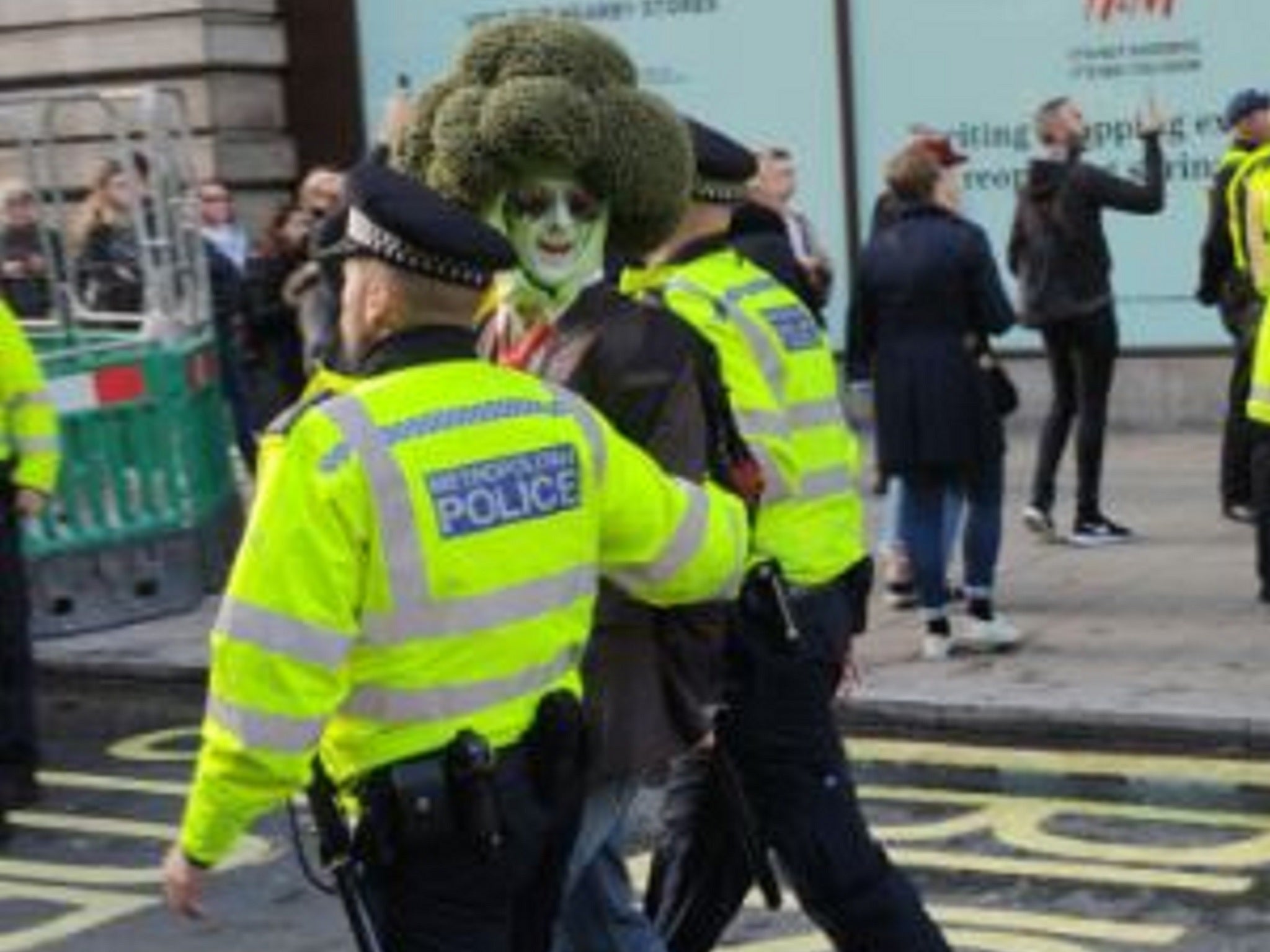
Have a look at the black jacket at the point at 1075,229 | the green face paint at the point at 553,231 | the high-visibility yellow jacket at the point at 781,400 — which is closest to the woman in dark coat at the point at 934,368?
the black jacket at the point at 1075,229

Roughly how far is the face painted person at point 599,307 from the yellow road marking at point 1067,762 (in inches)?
128

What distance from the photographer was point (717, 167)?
4.61 meters

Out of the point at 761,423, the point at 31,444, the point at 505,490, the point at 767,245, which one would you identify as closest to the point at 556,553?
the point at 505,490

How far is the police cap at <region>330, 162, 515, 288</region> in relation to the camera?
3406mm

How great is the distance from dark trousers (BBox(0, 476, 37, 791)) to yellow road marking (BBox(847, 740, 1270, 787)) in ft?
7.92

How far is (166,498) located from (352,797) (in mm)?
7013

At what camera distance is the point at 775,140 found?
14.6m

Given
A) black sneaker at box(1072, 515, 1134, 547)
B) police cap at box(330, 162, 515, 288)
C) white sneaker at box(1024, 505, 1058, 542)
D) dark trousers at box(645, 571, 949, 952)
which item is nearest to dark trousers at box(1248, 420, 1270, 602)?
black sneaker at box(1072, 515, 1134, 547)

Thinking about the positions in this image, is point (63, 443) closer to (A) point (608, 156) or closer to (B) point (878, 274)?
(B) point (878, 274)

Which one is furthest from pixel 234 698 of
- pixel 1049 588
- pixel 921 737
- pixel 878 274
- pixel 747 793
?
A: pixel 1049 588

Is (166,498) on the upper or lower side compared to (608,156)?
lower

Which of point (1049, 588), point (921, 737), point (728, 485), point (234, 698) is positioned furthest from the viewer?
point (1049, 588)

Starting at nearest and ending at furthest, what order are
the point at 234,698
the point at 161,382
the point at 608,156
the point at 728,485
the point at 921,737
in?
the point at 234,698, the point at 608,156, the point at 728,485, the point at 921,737, the point at 161,382

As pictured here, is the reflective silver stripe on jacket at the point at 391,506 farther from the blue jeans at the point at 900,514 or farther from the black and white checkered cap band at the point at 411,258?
the blue jeans at the point at 900,514
